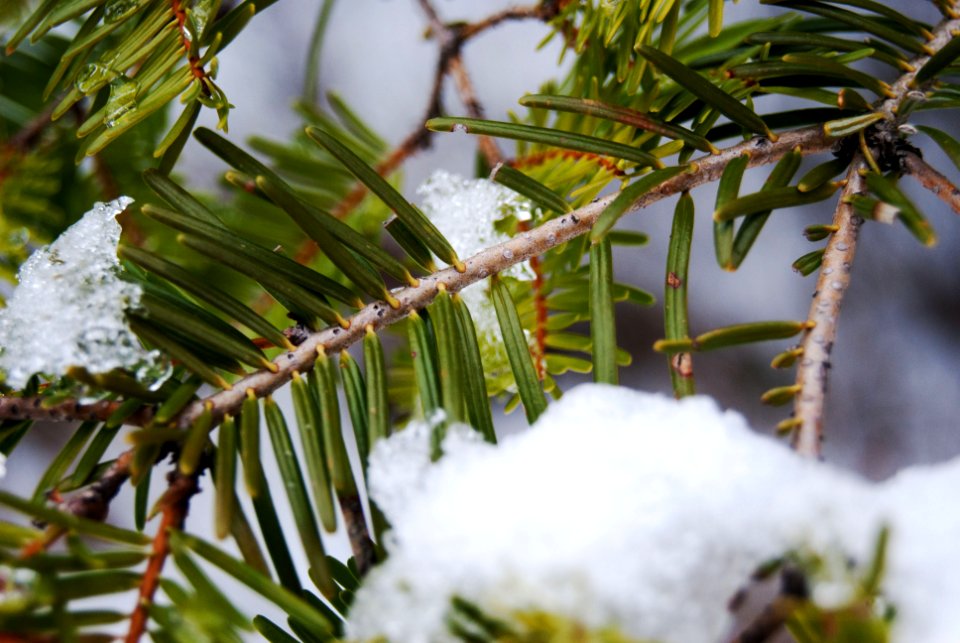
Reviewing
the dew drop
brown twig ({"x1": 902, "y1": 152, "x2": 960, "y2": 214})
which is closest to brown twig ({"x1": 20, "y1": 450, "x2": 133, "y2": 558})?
the dew drop

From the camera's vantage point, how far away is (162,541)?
0.22 m

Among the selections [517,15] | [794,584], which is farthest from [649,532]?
[517,15]

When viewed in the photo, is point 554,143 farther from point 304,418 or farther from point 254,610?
point 254,610

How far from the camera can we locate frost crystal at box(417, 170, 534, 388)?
0.38 m

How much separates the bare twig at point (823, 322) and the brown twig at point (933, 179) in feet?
0.06

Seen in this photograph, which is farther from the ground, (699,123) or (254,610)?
(699,123)

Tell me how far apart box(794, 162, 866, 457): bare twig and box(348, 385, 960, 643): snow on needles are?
2 cm

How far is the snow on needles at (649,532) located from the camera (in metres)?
0.17

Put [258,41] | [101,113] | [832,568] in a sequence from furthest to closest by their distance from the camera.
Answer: [258,41]
[101,113]
[832,568]

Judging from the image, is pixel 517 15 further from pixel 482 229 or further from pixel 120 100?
pixel 120 100

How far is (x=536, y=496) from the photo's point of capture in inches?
7.3

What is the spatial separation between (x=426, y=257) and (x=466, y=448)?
0.32 ft

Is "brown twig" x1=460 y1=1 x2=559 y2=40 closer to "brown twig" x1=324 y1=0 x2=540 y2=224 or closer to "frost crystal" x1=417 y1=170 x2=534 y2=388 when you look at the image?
"brown twig" x1=324 y1=0 x2=540 y2=224

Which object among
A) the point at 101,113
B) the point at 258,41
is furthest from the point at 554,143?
the point at 258,41
